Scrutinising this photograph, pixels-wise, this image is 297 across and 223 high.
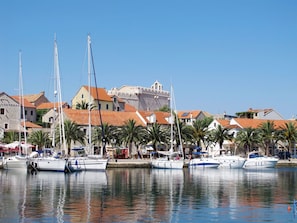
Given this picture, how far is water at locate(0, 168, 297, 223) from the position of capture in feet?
99.1

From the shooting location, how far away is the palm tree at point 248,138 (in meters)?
105

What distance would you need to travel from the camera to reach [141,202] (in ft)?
122

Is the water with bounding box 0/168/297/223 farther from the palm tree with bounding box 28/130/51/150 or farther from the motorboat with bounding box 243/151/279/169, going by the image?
the palm tree with bounding box 28/130/51/150

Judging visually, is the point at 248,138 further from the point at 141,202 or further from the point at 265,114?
the point at 141,202

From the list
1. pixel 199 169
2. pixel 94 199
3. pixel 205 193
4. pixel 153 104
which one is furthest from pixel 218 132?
pixel 94 199

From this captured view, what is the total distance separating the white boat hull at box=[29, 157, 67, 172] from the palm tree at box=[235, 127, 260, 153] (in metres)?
47.0

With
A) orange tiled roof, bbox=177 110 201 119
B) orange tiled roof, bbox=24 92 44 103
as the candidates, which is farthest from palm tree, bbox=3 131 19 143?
orange tiled roof, bbox=177 110 201 119

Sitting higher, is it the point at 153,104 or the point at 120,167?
the point at 153,104

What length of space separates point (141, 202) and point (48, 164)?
3396 cm

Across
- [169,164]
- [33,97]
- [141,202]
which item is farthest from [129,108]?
[141,202]

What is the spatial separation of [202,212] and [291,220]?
5440 millimetres

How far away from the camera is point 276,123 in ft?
399

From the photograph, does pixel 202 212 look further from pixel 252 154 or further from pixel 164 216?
pixel 252 154

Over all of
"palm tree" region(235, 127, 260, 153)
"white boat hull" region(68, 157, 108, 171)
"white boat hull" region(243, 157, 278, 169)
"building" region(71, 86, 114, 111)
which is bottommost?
"white boat hull" region(243, 157, 278, 169)
